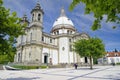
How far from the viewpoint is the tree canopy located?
39.0ft

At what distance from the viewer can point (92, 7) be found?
179 inches

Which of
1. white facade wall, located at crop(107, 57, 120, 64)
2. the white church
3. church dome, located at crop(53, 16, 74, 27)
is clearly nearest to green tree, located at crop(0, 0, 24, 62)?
the white church

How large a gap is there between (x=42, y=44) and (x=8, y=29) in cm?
3950

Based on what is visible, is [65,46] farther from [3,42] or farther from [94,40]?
[3,42]

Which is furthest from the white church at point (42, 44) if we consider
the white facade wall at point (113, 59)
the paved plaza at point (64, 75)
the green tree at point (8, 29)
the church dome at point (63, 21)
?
the white facade wall at point (113, 59)

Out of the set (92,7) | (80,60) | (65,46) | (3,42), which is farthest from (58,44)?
(92,7)

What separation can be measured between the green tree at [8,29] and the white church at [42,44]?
33588 mm

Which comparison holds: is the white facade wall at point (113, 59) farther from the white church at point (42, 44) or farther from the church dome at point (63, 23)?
the church dome at point (63, 23)

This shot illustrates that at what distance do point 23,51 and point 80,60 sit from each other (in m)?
24.0

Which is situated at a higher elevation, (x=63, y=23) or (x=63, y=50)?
(x=63, y=23)

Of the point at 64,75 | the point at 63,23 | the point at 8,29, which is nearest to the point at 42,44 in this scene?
the point at 63,23

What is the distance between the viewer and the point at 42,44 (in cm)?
5153

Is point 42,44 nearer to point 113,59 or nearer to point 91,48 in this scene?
point 91,48

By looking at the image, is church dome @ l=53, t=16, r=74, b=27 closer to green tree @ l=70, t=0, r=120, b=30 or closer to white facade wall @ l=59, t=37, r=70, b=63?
white facade wall @ l=59, t=37, r=70, b=63
